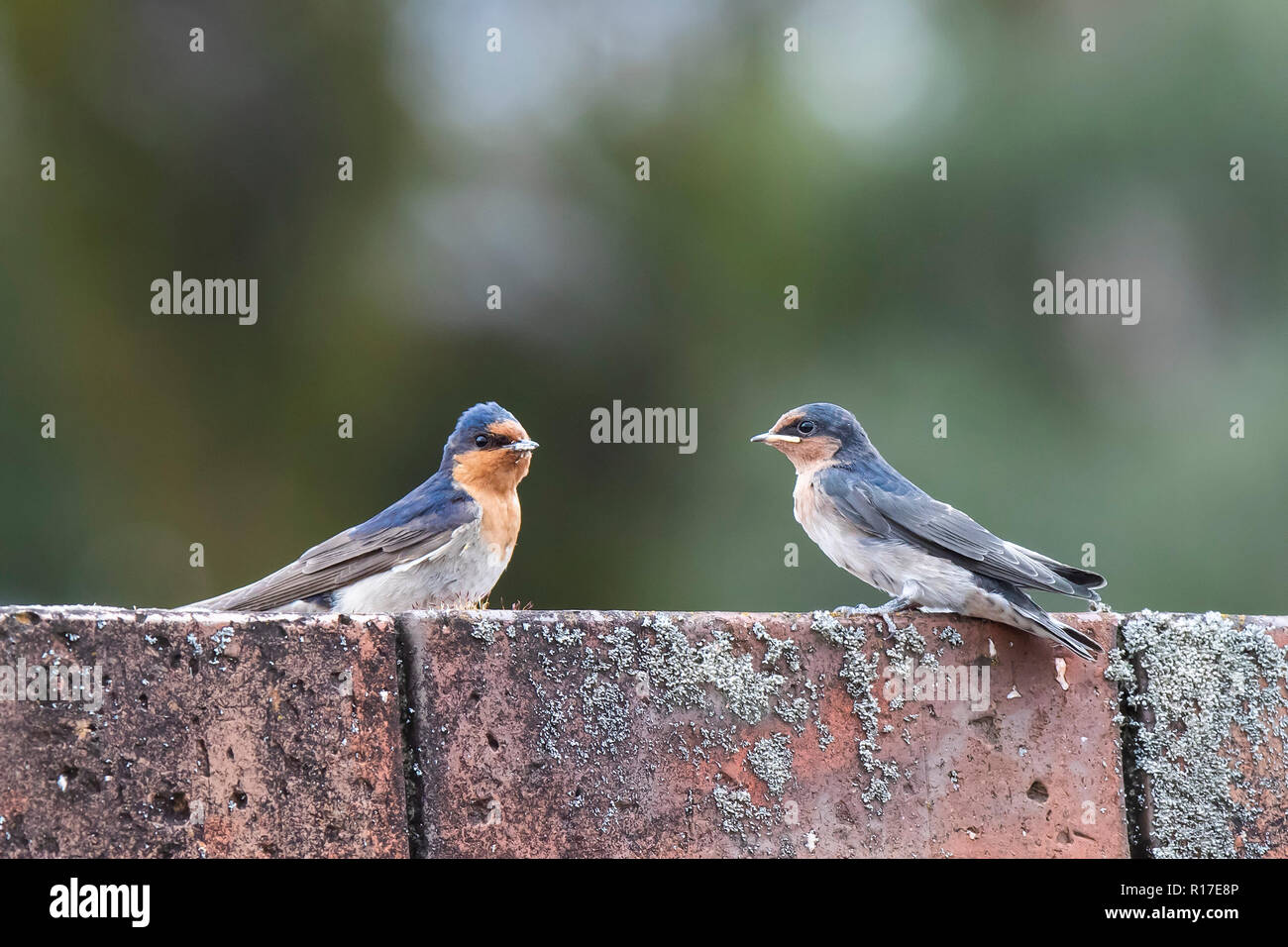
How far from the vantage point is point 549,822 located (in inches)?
116

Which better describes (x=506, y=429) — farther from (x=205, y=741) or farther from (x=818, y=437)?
(x=205, y=741)

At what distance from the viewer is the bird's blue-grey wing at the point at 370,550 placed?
428 centimetres

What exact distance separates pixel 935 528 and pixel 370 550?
1.86 meters

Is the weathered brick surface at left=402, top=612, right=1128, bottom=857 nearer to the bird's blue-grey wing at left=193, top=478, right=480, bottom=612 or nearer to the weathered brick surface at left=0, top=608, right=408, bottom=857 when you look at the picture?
the weathered brick surface at left=0, top=608, right=408, bottom=857

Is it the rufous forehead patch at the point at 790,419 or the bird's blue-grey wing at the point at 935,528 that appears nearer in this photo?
the bird's blue-grey wing at the point at 935,528

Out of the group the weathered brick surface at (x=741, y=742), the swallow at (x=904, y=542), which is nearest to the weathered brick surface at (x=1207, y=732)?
the weathered brick surface at (x=741, y=742)

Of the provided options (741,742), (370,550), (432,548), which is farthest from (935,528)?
(370,550)

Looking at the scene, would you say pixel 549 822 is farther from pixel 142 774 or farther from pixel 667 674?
pixel 142 774

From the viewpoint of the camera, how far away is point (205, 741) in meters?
2.74

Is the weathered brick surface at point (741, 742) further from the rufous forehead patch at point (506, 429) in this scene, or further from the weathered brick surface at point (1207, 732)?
the rufous forehead patch at point (506, 429)

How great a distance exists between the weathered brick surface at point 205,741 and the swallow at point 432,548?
4.65 feet

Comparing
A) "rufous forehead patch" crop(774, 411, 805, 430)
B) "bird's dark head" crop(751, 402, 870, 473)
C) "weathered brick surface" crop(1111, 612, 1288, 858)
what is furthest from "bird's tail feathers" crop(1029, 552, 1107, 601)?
"rufous forehead patch" crop(774, 411, 805, 430)

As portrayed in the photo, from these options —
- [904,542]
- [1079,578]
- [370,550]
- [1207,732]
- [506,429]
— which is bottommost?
[1207,732]
